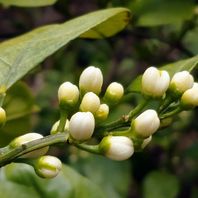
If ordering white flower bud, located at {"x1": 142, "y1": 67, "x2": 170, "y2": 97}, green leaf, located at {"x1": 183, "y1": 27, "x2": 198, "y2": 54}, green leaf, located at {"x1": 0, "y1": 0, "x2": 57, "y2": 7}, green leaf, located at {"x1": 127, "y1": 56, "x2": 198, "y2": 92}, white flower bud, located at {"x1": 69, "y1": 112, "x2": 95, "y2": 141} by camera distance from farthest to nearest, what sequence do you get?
1. green leaf, located at {"x1": 183, "y1": 27, "x2": 198, "y2": 54}
2. green leaf, located at {"x1": 0, "y1": 0, "x2": 57, "y2": 7}
3. green leaf, located at {"x1": 127, "y1": 56, "x2": 198, "y2": 92}
4. white flower bud, located at {"x1": 142, "y1": 67, "x2": 170, "y2": 97}
5. white flower bud, located at {"x1": 69, "y1": 112, "x2": 95, "y2": 141}

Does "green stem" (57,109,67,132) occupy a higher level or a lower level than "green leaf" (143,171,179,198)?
higher

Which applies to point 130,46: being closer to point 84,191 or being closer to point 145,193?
point 145,193

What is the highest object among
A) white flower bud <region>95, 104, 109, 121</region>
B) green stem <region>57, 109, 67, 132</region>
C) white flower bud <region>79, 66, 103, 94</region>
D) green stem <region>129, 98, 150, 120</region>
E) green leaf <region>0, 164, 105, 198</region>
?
white flower bud <region>79, 66, 103, 94</region>

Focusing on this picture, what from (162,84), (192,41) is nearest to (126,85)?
(192,41)

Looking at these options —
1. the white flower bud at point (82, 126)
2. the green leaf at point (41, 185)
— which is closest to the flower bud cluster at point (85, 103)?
the white flower bud at point (82, 126)

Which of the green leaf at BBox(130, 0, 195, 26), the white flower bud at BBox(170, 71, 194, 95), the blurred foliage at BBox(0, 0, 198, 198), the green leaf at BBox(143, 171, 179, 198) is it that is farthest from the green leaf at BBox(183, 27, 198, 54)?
the white flower bud at BBox(170, 71, 194, 95)

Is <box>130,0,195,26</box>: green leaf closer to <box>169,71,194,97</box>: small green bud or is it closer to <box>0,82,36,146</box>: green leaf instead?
<box>0,82,36,146</box>: green leaf
